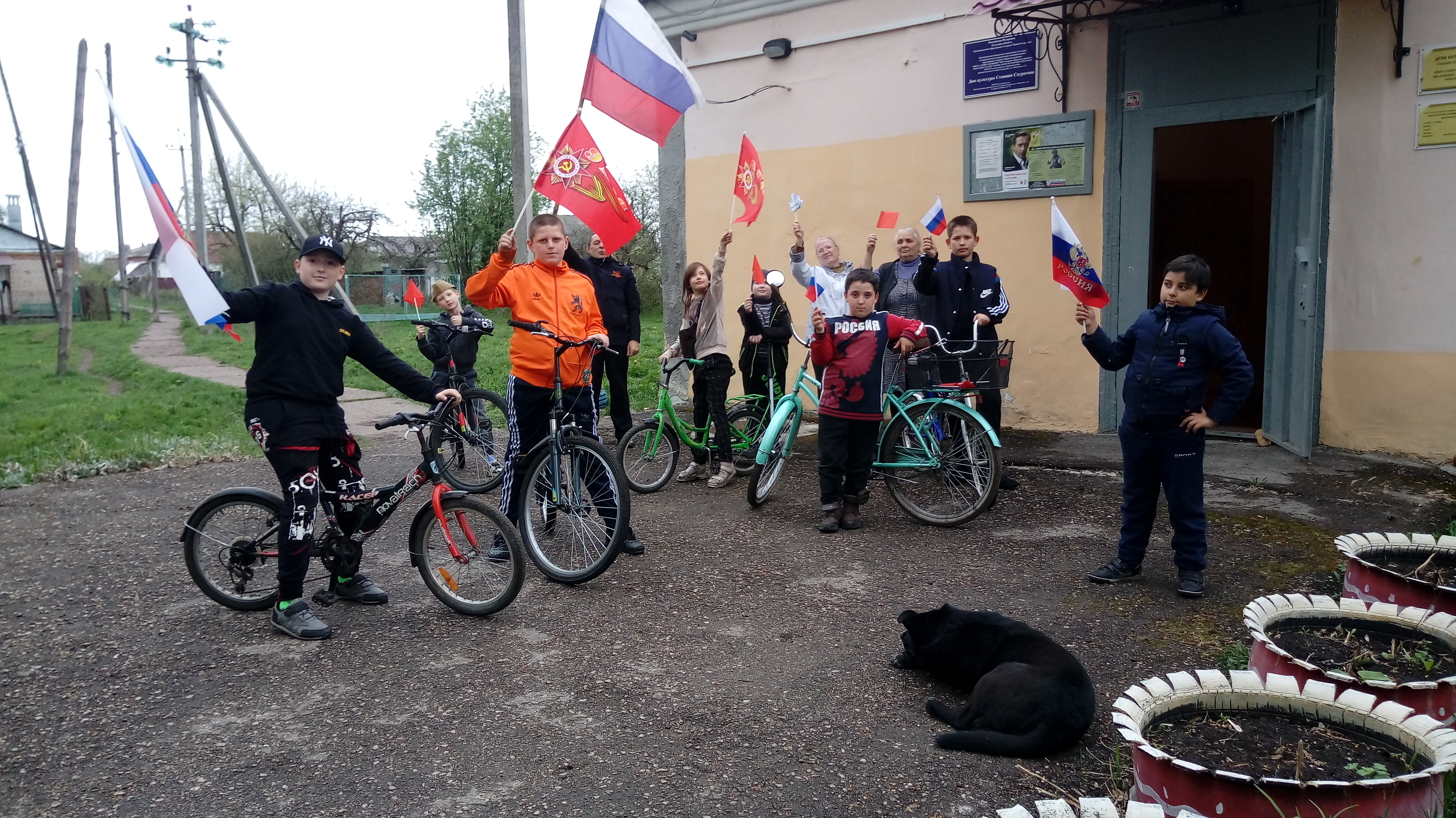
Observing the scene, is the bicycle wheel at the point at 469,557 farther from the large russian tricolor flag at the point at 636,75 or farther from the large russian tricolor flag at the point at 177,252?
→ the large russian tricolor flag at the point at 636,75

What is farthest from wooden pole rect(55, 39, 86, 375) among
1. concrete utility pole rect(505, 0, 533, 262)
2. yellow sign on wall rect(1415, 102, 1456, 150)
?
yellow sign on wall rect(1415, 102, 1456, 150)

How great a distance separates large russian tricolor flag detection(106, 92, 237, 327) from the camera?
396cm

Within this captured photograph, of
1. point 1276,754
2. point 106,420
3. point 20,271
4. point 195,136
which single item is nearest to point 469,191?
point 195,136

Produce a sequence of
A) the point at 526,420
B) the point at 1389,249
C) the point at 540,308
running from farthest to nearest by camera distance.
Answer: the point at 1389,249, the point at 526,420, the point at 540,308

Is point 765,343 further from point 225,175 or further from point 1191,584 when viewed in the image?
point 225,175

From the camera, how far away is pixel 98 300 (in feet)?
129

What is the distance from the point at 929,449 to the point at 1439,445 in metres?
4.02

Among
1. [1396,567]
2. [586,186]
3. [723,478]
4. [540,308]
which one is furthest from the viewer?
[723,478]

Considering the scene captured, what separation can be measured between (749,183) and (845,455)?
2.44m

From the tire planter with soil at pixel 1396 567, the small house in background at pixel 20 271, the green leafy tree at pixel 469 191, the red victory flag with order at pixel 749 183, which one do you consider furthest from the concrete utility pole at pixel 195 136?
the tire planter with soil at pixel 1396 567

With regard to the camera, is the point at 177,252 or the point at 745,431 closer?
the point at 177,252

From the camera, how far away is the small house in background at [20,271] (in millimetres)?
42438

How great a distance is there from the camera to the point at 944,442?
6.20 metres

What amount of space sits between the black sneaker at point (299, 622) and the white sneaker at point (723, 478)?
3389mm
